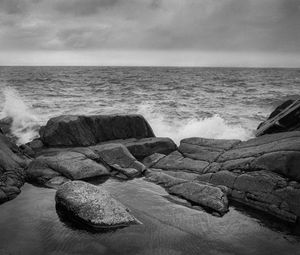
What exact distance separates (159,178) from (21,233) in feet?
14.9

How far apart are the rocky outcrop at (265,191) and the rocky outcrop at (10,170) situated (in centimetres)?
577

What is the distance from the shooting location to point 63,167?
398 inches

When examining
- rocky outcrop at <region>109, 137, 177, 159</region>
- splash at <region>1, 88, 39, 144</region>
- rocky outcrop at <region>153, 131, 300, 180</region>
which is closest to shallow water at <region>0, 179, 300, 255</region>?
rocky outcrop at <region>153, 131, 300, 180</region>

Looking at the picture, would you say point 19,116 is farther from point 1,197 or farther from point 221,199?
point 221,199

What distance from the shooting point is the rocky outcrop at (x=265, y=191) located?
7821mm

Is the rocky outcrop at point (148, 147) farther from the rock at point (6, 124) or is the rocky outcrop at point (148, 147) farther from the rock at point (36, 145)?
the rock at point (6, 124)

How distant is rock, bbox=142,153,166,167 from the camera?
465 inches

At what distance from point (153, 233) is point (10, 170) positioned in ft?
17.6

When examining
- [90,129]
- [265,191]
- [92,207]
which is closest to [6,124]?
[90,129]

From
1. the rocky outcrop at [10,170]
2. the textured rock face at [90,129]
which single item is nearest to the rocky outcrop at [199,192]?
the rocky outcrop at [10,170]

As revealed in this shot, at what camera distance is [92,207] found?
23.8 feet

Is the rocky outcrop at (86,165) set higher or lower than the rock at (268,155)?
lower

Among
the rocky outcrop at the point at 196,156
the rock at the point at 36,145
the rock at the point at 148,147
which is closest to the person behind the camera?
the rocky outcrop at the point at 196,156

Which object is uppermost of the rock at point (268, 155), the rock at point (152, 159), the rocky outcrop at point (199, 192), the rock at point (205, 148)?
the rock at point (268, 155)
